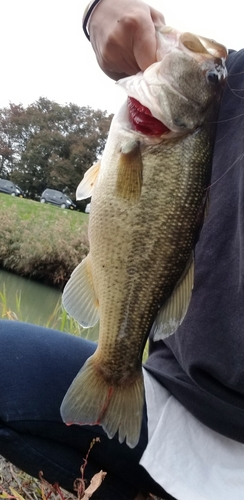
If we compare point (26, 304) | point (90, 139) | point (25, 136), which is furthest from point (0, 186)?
point (26, 304)

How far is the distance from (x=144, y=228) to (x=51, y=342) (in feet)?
2.06

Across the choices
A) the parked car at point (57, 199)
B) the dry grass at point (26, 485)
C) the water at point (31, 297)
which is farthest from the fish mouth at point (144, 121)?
the parked car at point (57, 199)

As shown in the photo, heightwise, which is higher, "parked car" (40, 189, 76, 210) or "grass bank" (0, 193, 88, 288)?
"grass bank" (0, 193, 88, 288)

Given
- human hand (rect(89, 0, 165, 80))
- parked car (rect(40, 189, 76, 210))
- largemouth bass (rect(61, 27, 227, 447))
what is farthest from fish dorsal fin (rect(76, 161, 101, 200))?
parked car (rect(40, 189, 76, 210))

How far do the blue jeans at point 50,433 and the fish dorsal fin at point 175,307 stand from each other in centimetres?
41

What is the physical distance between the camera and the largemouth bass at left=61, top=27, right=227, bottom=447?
1449mm

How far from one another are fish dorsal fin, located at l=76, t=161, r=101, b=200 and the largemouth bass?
62mm

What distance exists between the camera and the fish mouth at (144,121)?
4.85 ft

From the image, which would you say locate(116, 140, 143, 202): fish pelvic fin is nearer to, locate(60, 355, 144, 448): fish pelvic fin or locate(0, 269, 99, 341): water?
locate(60, 355, 144, 448): fish pelvic fin

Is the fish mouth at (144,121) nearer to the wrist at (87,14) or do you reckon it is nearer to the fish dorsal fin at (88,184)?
the fish dorsal fin at (88,184)

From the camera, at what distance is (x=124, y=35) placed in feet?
4.89

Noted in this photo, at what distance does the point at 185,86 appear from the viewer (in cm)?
154

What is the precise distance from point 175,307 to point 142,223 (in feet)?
0.83

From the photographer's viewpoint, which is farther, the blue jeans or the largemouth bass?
the blue jeans
